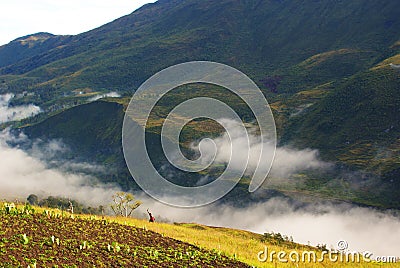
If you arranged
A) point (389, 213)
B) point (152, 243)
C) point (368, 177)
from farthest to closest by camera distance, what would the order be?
point (368, 177) < point (389, 213) < point (152, 243)

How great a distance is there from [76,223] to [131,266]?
8490 millimetres

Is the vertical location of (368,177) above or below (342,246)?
above

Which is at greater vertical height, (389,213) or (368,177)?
(368,177)

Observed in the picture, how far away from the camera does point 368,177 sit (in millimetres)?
198250

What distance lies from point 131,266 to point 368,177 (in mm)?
190994

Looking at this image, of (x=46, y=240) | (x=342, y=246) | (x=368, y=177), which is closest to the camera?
(x=46, y=240)

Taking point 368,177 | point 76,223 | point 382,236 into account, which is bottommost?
point 382,236

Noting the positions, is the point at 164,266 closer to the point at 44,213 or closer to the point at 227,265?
the point at 227,265

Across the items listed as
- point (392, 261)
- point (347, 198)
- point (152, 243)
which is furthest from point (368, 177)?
point (152, 243)

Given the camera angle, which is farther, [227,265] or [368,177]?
[368,177]

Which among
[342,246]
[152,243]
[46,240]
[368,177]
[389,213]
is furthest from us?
[368,177]

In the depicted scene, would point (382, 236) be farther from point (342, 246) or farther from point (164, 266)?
point (164, 266)

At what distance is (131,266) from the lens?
25.1 meters

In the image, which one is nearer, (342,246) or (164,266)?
(164,266)
